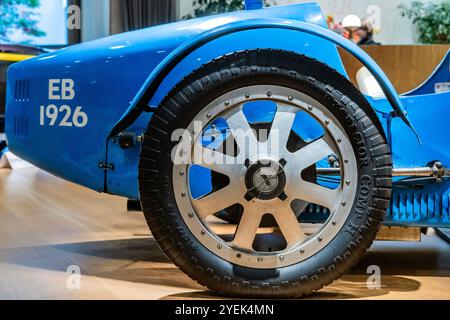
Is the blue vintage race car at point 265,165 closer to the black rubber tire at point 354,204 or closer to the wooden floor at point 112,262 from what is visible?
the black rubber tire at point 354,204

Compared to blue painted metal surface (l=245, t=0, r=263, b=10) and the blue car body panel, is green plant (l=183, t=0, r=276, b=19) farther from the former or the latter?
the blue car body panel

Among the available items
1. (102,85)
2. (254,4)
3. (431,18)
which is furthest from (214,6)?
(102,85)

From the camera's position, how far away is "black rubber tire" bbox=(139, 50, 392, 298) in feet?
4.88

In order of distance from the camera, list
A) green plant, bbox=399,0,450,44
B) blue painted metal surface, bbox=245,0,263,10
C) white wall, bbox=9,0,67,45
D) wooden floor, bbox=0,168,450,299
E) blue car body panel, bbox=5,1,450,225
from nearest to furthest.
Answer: wooden floor, bbox=0,168,450,299, blue car body panel, bbox=5,1,450,225, blue painted metal surface, bbox=245,0,263,10, green plant, bbox=399,0,450,44, white wall, bbox=9,0,67,45

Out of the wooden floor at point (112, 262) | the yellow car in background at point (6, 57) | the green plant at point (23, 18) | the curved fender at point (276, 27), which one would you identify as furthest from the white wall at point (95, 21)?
the curved fender at point (276, 27)

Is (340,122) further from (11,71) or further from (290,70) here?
(11,71)

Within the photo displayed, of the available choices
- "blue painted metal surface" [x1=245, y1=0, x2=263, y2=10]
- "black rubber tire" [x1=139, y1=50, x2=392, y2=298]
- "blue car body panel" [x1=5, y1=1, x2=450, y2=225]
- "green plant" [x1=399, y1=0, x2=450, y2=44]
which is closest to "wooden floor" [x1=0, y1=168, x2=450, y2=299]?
"black rubber tire" [x1=139, y1=50, x2=392, y2=298]

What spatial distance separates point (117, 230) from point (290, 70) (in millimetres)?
1295

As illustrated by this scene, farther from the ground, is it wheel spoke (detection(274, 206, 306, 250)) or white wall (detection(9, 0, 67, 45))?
white wall (detection(9, 0, 67, 45))

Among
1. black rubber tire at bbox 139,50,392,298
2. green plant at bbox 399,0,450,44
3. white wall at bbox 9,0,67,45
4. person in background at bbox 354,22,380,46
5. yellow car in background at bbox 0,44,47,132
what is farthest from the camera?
white wall at bbox 9,0,67,45

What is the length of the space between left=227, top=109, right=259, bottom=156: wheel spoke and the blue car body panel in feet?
0.85

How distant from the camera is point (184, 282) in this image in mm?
1708

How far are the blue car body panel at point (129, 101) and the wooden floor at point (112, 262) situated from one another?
20 centimetres
